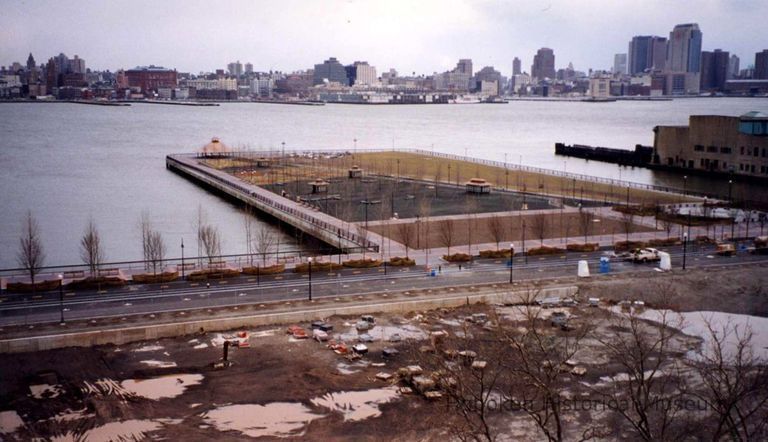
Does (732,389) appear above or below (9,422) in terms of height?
above

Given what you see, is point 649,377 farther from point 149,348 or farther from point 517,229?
point 517,229

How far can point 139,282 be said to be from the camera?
28125mm

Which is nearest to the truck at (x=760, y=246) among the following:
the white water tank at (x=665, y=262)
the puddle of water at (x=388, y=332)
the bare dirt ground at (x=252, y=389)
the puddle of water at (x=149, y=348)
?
the white water tank at (x=665, y=262)

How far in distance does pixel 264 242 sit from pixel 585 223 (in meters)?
14.9

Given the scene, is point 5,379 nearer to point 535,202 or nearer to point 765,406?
point 765,406

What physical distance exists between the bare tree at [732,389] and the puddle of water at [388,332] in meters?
7.42

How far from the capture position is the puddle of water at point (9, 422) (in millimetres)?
16575

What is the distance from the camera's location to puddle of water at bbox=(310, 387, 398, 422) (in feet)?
57.8

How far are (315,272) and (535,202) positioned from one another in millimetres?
21166

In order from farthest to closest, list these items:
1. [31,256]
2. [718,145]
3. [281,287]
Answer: [718,145] < [31,256] < [281,287]

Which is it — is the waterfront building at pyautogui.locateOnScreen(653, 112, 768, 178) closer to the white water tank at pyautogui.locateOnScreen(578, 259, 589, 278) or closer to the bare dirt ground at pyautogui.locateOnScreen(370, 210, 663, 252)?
the bare dirt ground at pyautogui.locateOnScreen(370, 210, 663, 252)

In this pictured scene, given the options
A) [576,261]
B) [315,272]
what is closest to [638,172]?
[576,261]

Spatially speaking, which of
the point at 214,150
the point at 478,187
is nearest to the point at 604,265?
the point at 478,187

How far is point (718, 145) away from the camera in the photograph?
6856 cm
